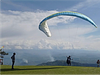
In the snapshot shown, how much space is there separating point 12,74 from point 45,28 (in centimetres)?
1436

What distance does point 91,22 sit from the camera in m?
22.5

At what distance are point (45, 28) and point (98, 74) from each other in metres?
15.5

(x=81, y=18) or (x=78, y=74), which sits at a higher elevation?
(x=81, y=18)

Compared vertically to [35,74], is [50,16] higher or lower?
higher

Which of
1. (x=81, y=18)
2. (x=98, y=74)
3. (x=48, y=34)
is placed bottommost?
(x=98, y=74)

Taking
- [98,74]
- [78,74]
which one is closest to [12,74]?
[78,74]

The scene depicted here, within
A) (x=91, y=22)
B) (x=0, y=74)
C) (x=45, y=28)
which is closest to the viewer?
(x=0, y=74)

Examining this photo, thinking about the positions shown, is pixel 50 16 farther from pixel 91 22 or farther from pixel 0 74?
pixel 0 74

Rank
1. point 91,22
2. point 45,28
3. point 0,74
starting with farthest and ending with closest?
point 45,28 → point 91,22 → point 0,74

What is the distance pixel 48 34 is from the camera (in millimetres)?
28750

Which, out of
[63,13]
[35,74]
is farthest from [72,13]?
[35,74]

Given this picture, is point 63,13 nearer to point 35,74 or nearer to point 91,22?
point 91,22

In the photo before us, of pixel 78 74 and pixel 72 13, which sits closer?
pixel 78 74

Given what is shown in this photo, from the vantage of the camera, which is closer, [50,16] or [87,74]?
[87,74]
